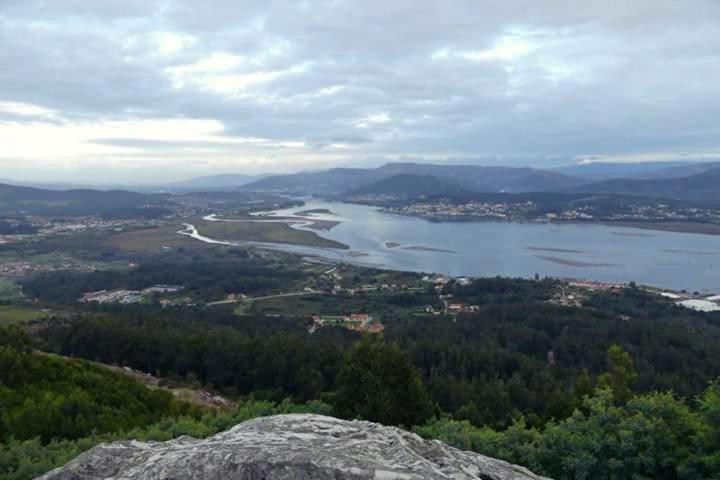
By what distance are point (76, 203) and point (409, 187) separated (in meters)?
88.4

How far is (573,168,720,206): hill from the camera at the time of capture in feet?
395

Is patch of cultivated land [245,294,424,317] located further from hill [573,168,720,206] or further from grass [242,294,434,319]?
hill [573,168,720,206]

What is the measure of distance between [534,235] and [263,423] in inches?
2889

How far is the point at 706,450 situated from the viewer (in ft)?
21.0

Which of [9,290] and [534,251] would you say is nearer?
[9,290]

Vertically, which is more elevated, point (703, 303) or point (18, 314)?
point (18, 314)

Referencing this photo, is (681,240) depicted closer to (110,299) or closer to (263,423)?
(110,299)

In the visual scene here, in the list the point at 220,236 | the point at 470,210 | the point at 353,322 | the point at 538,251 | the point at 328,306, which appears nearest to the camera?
the point at 353,322

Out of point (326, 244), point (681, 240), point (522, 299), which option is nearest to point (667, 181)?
point (681, 240)

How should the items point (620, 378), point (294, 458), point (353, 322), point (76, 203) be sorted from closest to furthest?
point (294, 458), point (620, 378), point (353, 322), point (76, 203)

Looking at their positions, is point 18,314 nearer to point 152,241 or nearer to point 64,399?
point 64,399

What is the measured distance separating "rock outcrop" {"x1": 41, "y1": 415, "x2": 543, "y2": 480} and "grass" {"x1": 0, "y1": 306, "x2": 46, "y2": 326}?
2591 cm

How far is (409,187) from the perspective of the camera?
6260 inches

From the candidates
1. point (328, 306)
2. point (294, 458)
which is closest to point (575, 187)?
point (328, 306)
